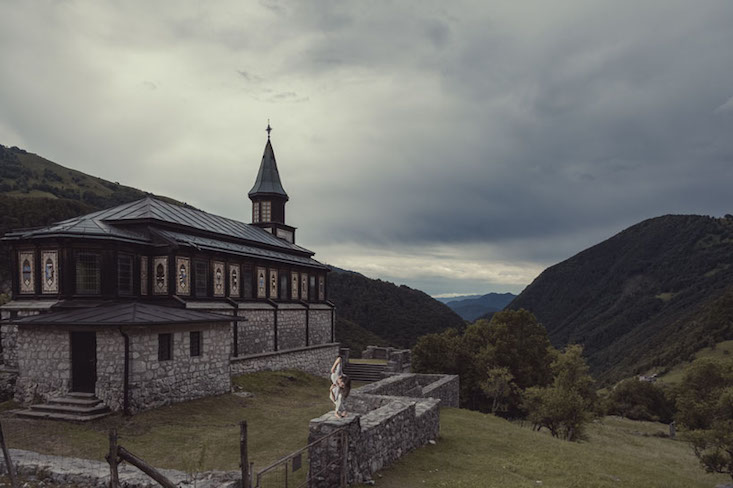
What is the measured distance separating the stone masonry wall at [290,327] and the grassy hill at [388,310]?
5464cm

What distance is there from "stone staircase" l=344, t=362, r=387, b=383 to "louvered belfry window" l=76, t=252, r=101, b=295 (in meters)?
21.5

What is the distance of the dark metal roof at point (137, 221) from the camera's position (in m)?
23.2

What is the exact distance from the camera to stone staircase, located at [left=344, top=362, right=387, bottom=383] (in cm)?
3922

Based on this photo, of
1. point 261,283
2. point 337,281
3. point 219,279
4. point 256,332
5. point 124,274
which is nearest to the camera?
point 124,274

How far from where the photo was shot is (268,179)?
1828 inches

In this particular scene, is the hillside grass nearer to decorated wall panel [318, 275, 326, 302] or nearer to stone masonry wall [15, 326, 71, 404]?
decorated wall panel [318, 275, 326, 302]

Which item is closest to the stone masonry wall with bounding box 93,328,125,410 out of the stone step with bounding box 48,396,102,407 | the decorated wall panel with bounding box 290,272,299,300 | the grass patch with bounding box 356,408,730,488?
the stone step with bounding box 48,396,102,407

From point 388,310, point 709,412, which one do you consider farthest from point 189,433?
point 388,310

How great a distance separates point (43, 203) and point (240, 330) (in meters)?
→ 76.1

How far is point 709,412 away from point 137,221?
1388 inches

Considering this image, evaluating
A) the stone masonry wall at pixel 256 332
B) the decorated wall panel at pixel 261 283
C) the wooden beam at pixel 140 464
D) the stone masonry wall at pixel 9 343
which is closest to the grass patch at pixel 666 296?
the stone masonry wall at pixel 256 332

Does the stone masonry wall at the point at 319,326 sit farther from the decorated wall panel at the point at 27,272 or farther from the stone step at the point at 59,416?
the stone step at the point at 59,416

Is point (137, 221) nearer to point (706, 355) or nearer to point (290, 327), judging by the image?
point (290, 327)

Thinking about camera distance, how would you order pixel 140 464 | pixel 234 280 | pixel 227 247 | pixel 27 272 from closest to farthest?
pixel 140 464
pixel 27 272
pixel 227 247
pixel 234 280
